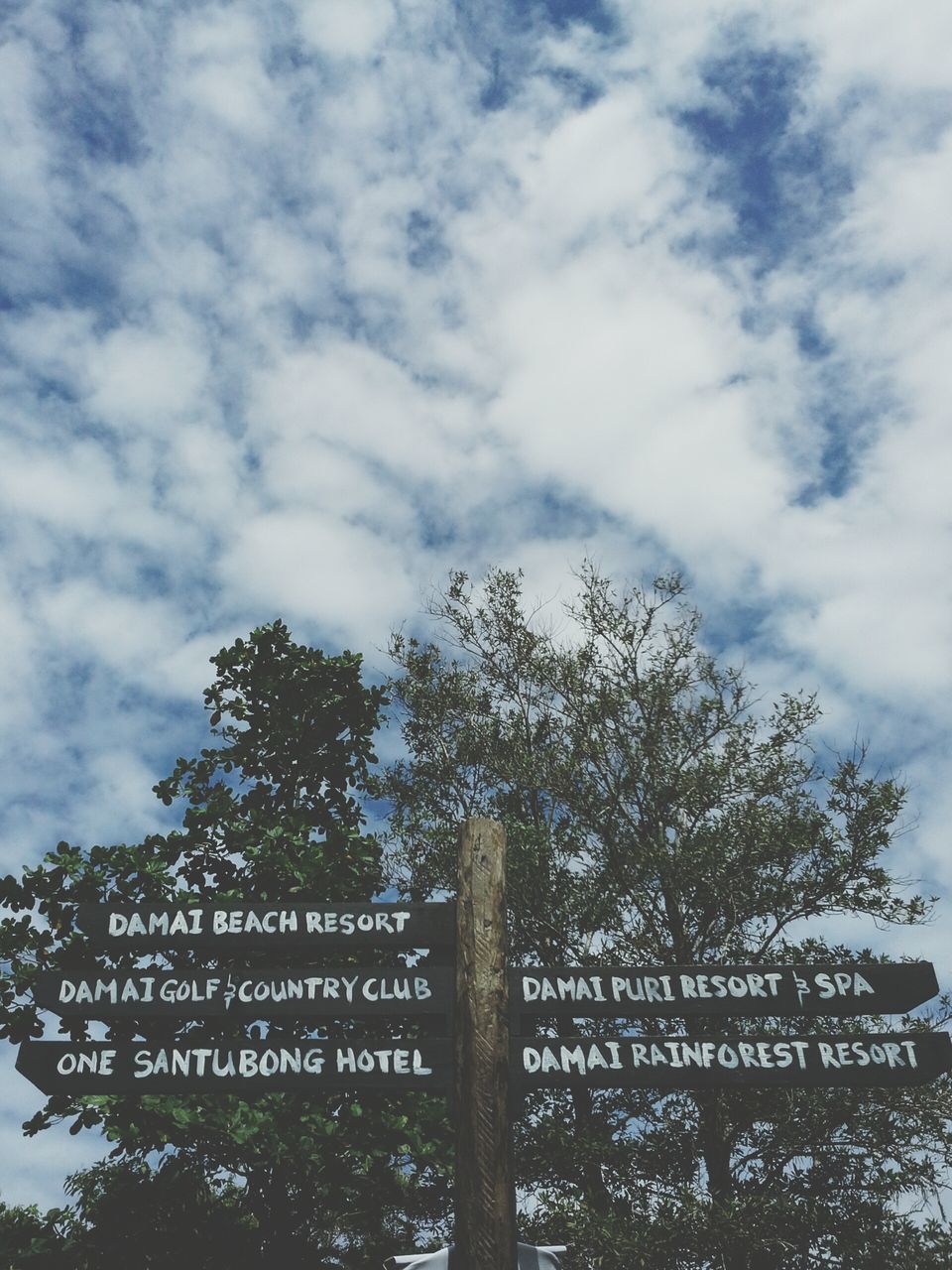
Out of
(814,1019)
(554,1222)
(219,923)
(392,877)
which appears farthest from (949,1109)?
(219,923)

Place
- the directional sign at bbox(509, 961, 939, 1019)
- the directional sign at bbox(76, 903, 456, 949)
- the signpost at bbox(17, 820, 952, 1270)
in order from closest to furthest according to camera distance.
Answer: the signpost at bbox(17, 820, 952, 1270) < the directional sign at bbox(509, 961, 939, 1019) < the directional sign at bbox(76, 903, 456, 949)

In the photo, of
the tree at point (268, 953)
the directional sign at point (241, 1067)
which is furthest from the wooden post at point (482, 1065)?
the tree at point (268, 953)

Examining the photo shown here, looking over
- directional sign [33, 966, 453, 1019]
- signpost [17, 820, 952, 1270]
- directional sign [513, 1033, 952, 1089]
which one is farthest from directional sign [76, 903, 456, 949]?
directional sign [513, 1033, 952, 1089]

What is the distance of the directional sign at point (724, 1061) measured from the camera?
561 centimetres

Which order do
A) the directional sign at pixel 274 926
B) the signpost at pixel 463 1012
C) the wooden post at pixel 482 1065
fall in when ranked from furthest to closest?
the directional sign at pixel 274 926 < the signpost at pixel 463 1012 < the wooden post at pixel 482 1065

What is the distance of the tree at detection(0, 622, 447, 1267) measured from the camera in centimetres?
951

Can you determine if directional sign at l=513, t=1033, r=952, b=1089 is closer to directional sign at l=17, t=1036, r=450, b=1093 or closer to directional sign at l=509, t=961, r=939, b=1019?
directional sign at l=509, t=961, r=939, b=1019

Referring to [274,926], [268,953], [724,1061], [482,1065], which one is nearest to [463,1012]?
[482,1065]

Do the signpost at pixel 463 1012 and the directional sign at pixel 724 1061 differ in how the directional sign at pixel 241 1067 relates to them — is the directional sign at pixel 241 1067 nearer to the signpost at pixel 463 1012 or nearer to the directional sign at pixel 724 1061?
the signpost at pixel 463 1012

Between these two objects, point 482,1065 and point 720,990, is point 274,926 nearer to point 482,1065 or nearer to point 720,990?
point 482,1065

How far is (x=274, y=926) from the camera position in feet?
19.8

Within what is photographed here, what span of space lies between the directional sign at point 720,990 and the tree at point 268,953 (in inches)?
143

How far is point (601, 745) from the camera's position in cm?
1772

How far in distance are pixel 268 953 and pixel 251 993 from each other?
480 cm
